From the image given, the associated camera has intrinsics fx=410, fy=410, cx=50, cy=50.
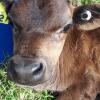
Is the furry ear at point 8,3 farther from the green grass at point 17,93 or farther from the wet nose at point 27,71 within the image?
the green grass at point 17,93

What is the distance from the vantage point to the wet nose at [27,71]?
14.4 ft

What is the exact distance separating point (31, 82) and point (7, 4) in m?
1.16

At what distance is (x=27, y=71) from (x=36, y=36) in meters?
0.42

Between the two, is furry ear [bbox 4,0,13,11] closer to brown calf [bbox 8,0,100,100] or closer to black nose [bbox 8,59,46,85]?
brown calf [bbox 8,0,100,100]

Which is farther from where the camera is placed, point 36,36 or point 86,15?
point 86,15

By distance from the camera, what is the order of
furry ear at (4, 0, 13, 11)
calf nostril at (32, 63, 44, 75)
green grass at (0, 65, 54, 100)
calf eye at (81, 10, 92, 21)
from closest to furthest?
calf nostril at (32, 63, 44, 75) < calf eye at (81, 10, 92, 21) < furry ear at (4, 0, 13, 11) < green grass at (0, 65, 54, 100)

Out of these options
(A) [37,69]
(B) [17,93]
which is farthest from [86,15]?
(B) [17,93]

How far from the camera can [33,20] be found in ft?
15.0

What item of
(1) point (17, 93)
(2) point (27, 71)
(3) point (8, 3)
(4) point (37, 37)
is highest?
(3) point (8, 3)

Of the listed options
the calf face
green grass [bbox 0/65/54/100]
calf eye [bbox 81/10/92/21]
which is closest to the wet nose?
the calf face

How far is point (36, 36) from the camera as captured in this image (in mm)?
4570

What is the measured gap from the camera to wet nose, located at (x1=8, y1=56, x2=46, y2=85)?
440 centimetres

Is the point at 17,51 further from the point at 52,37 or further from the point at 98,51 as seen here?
the point at 98,51

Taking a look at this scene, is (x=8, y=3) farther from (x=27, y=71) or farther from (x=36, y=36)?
(x=27, y=71)
